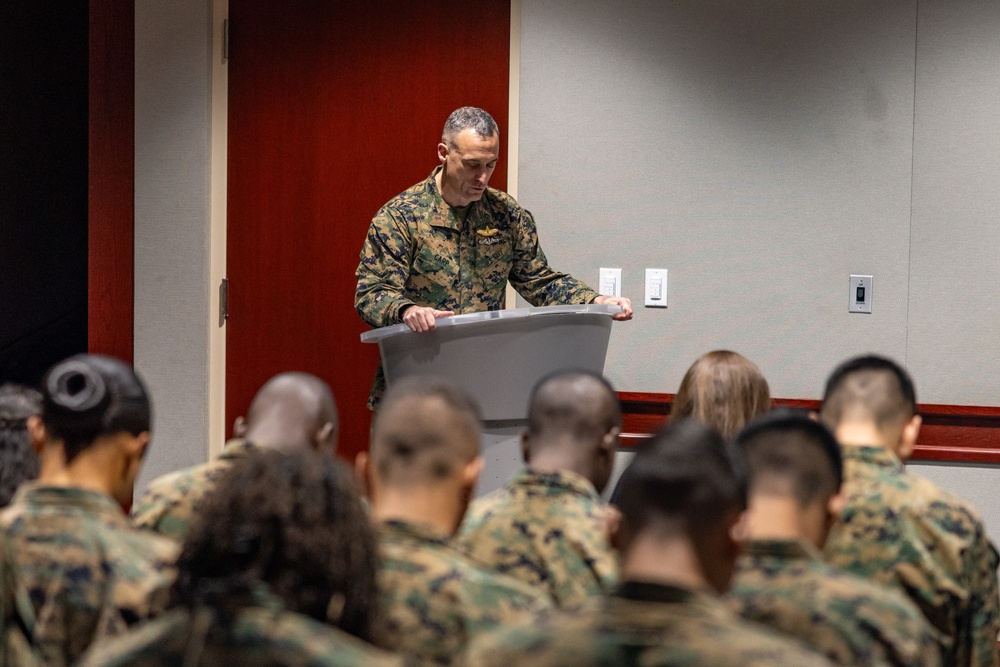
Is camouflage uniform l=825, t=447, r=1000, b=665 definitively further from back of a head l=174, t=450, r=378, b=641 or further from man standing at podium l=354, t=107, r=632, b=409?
man standing at podium l=354, t=107, r=632, b=409

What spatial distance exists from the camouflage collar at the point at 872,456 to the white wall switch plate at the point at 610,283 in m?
1.87

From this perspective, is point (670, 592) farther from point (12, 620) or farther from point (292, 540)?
point (12, 620)

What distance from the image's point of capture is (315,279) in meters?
4.19

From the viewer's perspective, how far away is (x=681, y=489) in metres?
1.26

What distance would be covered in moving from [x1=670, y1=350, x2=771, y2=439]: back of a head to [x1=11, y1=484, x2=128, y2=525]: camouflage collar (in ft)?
4.00

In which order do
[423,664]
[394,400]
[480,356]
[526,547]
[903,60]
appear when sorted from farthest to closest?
1. [903,60]
2. [480,356]
3. [526,547]
4. [394,400]
5. [423,664]

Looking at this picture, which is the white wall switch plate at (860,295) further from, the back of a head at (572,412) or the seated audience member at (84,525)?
the seated audience member at (84,525)

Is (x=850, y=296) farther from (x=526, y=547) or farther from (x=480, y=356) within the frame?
(x=526, y=547)

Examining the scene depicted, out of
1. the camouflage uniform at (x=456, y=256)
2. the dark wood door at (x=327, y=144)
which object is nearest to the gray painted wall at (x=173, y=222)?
the dark wood door at (x=327, y=144)

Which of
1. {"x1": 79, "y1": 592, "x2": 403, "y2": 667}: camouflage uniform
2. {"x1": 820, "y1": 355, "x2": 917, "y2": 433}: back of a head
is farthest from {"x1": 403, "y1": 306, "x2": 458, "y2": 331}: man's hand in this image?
{"x1": 79, "y1": 592, "x2": 403, "y2": 667}: camouflage uniform

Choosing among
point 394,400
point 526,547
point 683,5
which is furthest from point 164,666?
point 683,5

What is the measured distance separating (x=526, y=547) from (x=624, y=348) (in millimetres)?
2154

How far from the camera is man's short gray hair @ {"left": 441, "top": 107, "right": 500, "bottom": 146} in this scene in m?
3.24

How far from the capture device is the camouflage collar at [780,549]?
1.54m
